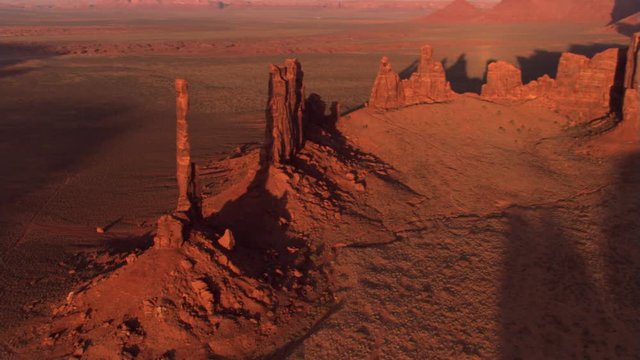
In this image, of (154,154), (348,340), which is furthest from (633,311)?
(154,154)

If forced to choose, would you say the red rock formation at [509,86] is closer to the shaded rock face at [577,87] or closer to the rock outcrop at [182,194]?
the shaded rock face at [577,87]

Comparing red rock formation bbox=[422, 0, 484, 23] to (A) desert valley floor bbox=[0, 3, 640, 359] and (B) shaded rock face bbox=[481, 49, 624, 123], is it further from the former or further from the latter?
(A) desert valley floor bbox=[0, 3, 640, 359]

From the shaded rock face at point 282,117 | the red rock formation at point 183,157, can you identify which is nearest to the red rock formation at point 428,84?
the shaded rock face at point 282,117

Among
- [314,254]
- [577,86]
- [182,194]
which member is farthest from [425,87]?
[182,194]

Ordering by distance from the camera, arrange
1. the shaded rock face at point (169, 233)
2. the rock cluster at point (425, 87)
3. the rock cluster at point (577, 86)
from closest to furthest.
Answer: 1. the shaded rock face at point (169, 233)
2. the rock cluster at point (577, 86)
3. the rock cluster at point (425, 87)

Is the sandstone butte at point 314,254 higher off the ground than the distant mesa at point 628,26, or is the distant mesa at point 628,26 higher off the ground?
the distant mesa at point 628,26

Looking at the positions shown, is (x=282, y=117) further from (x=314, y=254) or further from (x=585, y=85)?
(x=585, y=85)

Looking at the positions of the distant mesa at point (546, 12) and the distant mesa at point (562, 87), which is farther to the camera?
the distant mesa at point (546, 12)
